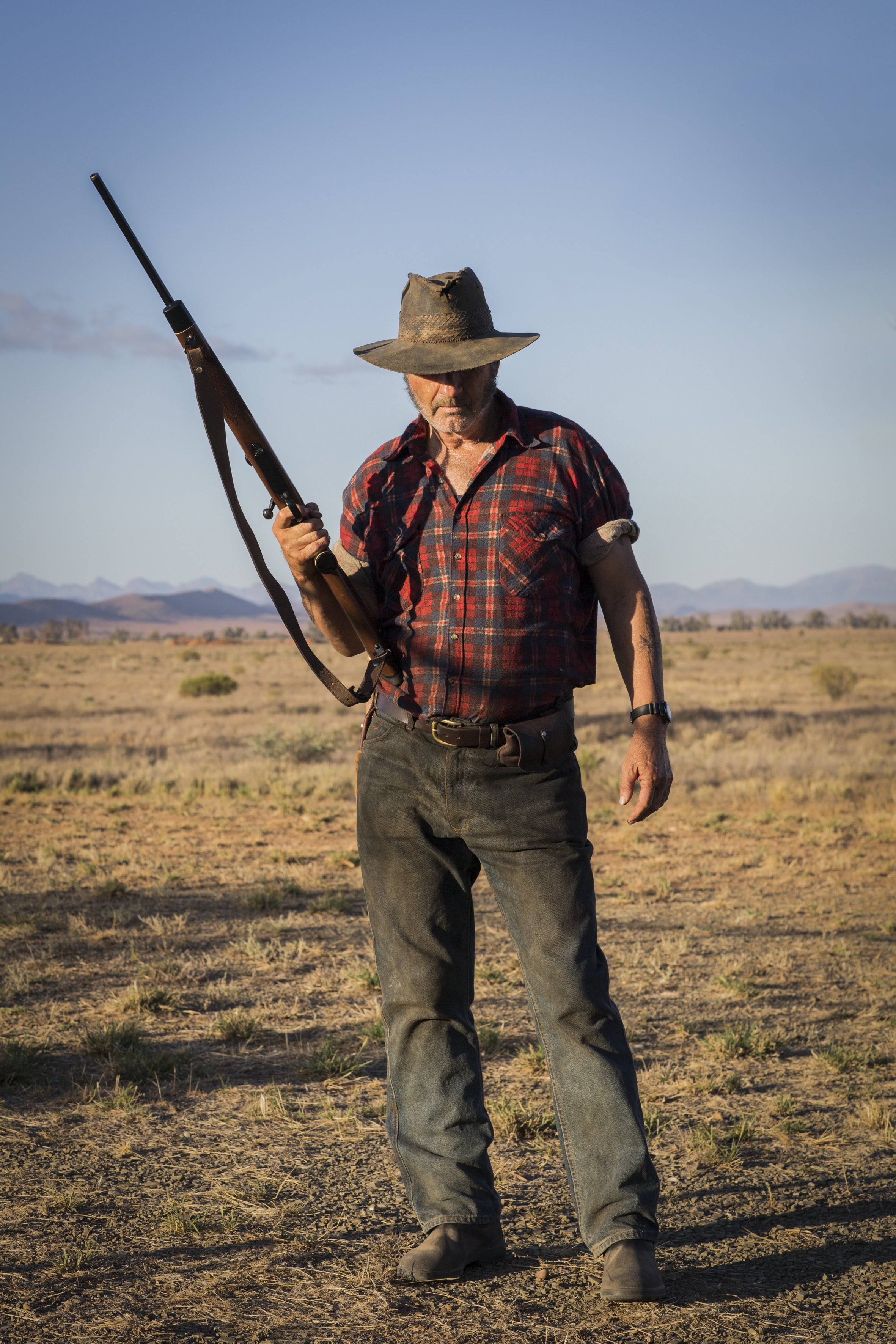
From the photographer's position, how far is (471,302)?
2980 millimetres

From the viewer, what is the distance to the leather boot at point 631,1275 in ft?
8.51

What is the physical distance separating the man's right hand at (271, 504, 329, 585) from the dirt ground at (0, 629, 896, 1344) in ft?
6.43

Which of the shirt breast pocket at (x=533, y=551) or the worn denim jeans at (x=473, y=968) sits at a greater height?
the shirt breast pocket at (x=533, y=551)

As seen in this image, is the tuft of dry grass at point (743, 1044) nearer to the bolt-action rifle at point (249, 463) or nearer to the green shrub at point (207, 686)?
the bolt-action rifle at point (249, 463)

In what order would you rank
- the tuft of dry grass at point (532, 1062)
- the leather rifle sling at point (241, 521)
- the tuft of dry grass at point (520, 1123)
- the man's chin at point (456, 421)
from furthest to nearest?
the tuft of dry grass at point (532, 1062) → the tuft of dry grass at point (520, 1123) → the leather rifle sling at point (241, 521) → the man's chin at point (456, 421)

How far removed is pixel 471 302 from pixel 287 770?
12843 millimetres

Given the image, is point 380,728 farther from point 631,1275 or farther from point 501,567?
point 631,1275

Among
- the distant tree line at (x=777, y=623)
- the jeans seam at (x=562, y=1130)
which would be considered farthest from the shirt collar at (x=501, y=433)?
the distant tree line at (x=777, y=623)

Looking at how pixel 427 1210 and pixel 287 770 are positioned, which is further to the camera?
pixel 287 770

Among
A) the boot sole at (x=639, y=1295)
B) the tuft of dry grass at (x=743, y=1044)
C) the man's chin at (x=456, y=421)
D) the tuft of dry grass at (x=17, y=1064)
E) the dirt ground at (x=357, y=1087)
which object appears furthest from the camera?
the tuft of dry grass at (x=743, y=1044)

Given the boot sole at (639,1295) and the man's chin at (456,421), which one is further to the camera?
the man's chin at (456,421)

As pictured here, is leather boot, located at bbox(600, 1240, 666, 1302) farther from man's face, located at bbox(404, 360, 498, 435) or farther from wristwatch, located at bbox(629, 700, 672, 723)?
man's face, located at bbox(404, 360, 498, 435)

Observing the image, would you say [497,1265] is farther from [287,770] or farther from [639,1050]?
[287,770]

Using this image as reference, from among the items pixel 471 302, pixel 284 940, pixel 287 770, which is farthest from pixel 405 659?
pixel 287 770
